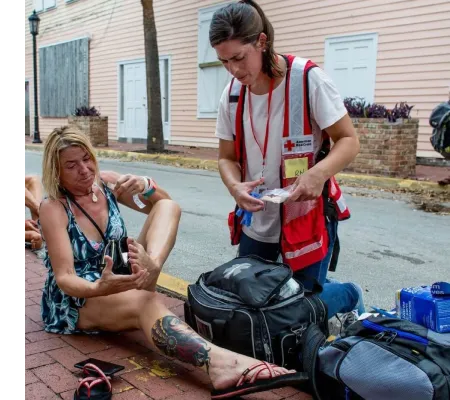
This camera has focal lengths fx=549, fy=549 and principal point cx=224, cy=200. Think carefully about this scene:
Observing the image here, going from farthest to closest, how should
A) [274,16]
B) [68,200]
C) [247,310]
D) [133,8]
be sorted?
[133,8] → [274,16] → [68,200] → [247,310]

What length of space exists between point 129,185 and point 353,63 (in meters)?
9.44

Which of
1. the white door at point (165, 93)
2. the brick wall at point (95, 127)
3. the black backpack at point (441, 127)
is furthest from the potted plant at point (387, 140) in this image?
the brick wall at point (95, 127)

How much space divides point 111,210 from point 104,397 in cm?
110

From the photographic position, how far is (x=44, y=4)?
2219 cm

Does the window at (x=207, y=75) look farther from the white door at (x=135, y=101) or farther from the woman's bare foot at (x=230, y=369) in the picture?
the woman's bare foot at (x=230, y=369)

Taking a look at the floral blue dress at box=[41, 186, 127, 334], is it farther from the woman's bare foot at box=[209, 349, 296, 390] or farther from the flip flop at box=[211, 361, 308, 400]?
the flip flop at box=[211, 361, 308, 400]

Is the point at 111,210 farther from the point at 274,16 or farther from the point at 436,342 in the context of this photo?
the point at 274,16

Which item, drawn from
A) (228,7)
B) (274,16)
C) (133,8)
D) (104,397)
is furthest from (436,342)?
(133,8)

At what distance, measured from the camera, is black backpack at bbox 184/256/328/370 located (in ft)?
7.95

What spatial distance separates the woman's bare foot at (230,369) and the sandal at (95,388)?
1.43ft

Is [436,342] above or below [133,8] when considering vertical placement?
below

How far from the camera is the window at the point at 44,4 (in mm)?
21675

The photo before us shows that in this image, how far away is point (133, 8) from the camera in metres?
17.2

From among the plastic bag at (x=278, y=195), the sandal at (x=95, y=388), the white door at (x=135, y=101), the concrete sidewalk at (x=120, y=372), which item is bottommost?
the concrete sidewalk at (x=120, y=372)
